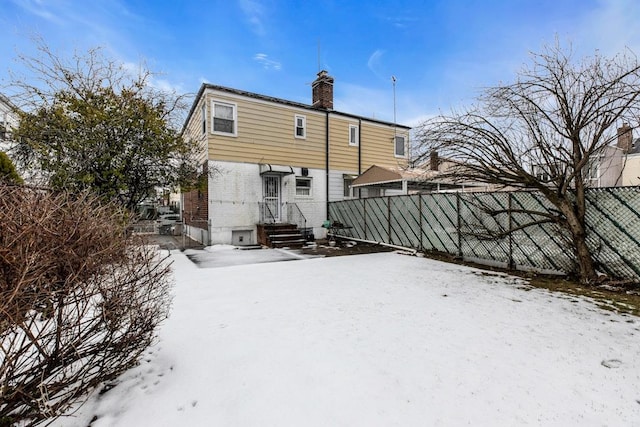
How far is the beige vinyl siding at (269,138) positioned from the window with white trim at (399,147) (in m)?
4.68

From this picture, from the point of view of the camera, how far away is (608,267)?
5.93 metres

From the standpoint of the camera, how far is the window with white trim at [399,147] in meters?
16.5

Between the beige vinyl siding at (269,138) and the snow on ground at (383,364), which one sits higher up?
the beige vinyl siding at (269,138)

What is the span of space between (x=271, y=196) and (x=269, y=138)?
248 centimetres

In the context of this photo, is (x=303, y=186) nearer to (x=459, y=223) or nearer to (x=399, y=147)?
(x=399, y=147)

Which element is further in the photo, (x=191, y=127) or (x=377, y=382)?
(x=191, y=127)

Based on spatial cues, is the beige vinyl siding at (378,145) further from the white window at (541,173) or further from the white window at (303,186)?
the white window at (541,173)

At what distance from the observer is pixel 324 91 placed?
47.5 ft

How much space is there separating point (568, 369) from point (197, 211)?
1341cm

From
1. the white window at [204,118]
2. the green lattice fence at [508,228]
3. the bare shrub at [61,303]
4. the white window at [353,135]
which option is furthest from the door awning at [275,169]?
the bare shrub at [61,303]

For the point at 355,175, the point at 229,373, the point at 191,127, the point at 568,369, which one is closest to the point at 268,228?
the point at 355,175

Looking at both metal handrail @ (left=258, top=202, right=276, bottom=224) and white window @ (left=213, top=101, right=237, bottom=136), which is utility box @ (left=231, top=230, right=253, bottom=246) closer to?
metal handrail @ (left=258, top=202, right=276, bottom=224)

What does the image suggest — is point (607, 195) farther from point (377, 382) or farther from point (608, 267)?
point (377, 382)

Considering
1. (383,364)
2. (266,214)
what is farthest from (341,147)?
(383,364)
